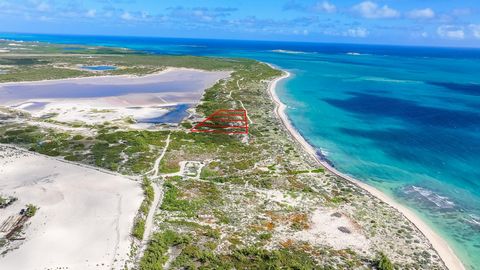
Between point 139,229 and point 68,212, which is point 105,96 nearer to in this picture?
point 68,212

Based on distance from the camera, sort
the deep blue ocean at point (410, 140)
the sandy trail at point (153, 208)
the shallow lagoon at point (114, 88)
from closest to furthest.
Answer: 1. the sandy trail at point (153, 208)
2. the deep blue ocean at point (410, 140)
3. the shallow lagoon at point (114, 88)

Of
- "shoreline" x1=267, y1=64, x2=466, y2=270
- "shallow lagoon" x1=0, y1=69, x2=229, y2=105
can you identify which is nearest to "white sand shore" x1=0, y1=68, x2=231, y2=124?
"shallow lagoon" x1=0, y1=69, x2=229, y2=105

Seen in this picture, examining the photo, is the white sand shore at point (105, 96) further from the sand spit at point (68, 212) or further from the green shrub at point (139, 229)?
the green shrub at point (139, 229)

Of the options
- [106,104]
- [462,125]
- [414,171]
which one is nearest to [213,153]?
[414,171]

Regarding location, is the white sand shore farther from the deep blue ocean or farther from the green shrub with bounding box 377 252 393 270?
the green shrub with bounding box 377 252 393 270


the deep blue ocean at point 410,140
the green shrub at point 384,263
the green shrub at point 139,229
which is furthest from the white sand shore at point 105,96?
the green shrub at point 384,263

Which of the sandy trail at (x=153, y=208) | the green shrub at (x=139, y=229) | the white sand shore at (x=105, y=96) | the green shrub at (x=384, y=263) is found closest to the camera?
the green shrub at (x=384, y=263)

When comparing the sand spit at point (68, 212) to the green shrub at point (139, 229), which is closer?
the sand spit at point (68, 212)

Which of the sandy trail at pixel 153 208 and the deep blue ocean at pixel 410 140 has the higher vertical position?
the deep blue ocean at pixel 410 140

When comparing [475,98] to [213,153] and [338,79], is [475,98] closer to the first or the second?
[338,79]

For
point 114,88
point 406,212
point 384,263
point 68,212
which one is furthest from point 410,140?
point 114,88
